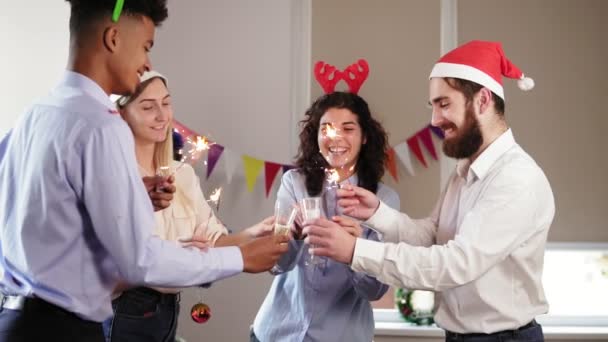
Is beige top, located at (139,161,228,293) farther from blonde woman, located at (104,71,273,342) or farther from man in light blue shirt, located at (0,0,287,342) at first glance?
man in light blue shirt, located at (0,0,287,342)

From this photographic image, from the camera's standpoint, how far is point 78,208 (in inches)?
62.5

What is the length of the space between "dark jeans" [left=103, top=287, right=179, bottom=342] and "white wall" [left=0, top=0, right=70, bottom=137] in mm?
926

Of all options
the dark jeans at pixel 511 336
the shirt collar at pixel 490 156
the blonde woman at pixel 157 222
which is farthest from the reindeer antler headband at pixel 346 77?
the dark jeans at pixel 511 336

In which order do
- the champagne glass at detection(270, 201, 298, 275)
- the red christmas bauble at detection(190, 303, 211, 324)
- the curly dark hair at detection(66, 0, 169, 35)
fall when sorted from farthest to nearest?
1. the red christmas bauble at detection(190, 303, 211, 324)
2. the champagne glass at detection(270, 201, 298, 275)
3. the curly dark hair at detection(66, 0, 169, 35)

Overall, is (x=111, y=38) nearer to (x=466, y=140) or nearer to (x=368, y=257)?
(x=368, y=257)

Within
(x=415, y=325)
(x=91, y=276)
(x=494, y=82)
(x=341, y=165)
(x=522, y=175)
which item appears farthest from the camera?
(x=415, y=325)

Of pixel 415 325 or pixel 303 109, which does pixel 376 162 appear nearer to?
pixel 303 109

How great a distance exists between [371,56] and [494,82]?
1.37 m

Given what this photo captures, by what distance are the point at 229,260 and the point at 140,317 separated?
0.72 meters

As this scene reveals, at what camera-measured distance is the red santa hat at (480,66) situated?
7.59 feet

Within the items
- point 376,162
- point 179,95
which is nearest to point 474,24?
point 376,162

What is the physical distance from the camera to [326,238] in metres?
2.08

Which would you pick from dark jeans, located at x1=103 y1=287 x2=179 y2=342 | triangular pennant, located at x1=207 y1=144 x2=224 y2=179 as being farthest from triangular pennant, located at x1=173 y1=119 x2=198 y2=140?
dark jeans, located at x1=103 y1=287 x2=179 y2=342

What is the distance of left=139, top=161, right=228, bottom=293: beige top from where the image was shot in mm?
2428
